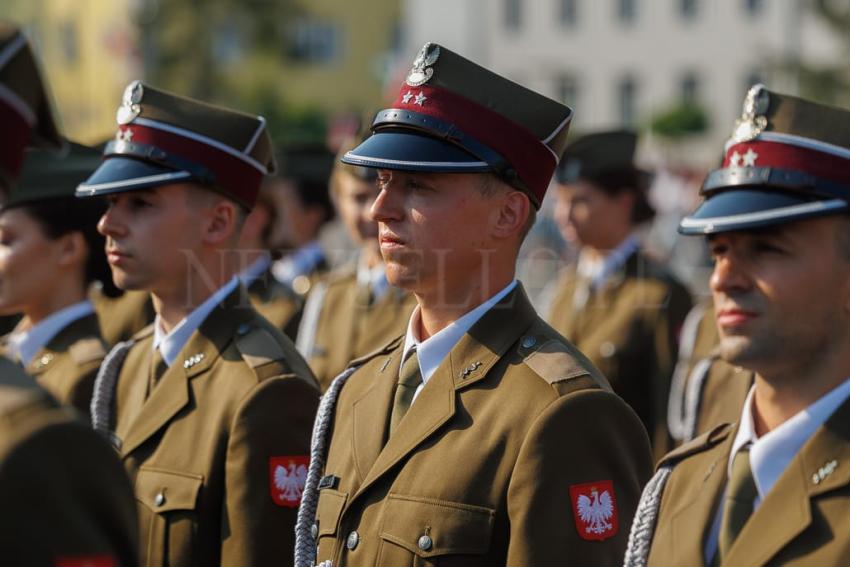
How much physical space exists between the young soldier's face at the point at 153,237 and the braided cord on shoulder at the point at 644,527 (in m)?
1.83

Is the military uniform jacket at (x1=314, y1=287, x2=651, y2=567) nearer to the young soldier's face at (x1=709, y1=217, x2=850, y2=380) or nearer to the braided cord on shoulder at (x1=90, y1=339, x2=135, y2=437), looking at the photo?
the young soldier's face at (x1=709, y1=217, x2=850, y2=380)

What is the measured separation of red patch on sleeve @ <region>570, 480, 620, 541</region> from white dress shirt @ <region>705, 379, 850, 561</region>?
0.44 m

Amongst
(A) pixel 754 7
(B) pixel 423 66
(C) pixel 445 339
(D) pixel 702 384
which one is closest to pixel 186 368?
(C) pixel 445 339

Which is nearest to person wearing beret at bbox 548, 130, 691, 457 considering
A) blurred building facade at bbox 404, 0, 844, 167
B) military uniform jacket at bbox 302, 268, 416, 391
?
military uniform jacket at bbox 302, 268, 416, 391

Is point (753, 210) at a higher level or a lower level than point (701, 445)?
higher

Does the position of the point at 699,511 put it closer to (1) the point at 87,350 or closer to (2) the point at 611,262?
(1) the point at 87,350

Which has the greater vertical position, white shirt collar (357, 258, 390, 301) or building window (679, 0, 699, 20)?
building window (679, 0, 699, 20)

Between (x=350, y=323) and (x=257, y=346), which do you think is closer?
(x=257, y=346)

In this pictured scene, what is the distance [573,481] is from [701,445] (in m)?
0.32

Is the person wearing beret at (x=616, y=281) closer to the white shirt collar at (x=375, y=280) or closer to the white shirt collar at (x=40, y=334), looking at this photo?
the white shirt collar at (x=375, y=280)

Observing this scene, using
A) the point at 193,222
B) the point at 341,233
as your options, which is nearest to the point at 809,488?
the point at 193,222

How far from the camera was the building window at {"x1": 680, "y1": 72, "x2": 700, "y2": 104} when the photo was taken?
58.2 meters

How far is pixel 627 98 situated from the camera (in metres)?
60.5

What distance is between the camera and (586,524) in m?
3.43
